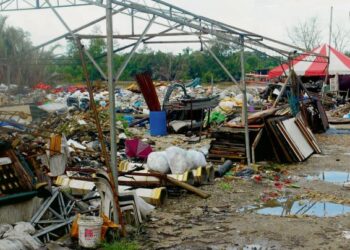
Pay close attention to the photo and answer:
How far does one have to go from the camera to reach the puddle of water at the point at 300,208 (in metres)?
8.19

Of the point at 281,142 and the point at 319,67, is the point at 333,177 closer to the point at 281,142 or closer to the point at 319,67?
the point at 281,142

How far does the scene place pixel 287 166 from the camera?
40.0 feet

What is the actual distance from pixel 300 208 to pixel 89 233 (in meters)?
3.79

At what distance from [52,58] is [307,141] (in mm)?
7625

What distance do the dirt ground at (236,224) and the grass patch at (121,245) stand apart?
14cm

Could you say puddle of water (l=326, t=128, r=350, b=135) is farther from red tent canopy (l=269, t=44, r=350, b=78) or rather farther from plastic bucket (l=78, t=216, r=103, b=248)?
plastic bucket (l=78, t=216, r=103, b=248)

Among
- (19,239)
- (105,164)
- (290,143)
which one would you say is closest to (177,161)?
(105,164)

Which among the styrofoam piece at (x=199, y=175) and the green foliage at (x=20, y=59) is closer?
Answer: the green foliage at (x=20, y=59)

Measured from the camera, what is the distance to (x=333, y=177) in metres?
11.1

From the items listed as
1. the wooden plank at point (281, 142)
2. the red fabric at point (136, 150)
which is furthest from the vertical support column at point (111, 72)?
the wooden plank at point (281, 142)

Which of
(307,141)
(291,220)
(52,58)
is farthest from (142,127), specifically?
(291,220)

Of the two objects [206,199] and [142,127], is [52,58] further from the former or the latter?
[142,127]

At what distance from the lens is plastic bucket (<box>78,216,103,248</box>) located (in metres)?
6.36

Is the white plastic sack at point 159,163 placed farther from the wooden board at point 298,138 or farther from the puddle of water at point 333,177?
the wooden board at point 298,138
